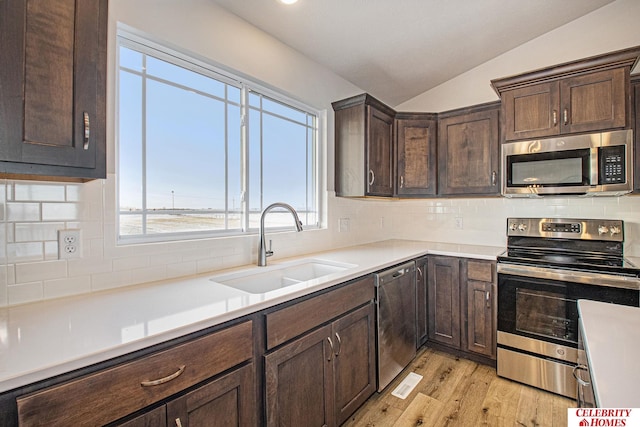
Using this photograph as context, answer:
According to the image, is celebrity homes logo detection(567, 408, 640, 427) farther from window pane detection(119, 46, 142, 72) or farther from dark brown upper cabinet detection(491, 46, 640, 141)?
dark brown upper cabinet detection(491, 46, 640, 141)

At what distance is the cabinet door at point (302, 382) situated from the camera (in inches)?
50.6

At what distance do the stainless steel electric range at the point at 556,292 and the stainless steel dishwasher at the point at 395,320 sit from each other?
2.16 feet

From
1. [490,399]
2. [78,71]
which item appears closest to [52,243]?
[78,71]

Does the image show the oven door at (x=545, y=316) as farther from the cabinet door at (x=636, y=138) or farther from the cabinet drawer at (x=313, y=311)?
the cabinet drawer at (x=313, y=311)

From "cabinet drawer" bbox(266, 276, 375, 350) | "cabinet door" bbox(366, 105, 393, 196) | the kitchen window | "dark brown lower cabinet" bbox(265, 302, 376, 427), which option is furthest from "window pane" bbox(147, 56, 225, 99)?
"dark brown lower cabinet" bbox(265, 302, 376, 427)

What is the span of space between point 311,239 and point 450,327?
145 cm

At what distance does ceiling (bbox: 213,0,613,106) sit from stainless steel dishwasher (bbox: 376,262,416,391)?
1786 millimetres

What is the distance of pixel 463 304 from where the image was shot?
2.53m

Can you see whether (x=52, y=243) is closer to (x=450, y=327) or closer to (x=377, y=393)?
(x=377, y=393)

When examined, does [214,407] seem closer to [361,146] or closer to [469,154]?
[361,146]

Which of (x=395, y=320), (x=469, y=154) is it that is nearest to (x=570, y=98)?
(x=469, y=154)

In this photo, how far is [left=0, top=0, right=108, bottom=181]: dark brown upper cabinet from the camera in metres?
0.90

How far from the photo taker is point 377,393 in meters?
2.06

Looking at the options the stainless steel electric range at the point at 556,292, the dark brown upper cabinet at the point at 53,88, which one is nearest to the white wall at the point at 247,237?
the stainless steel electric range at the point at 556,292
